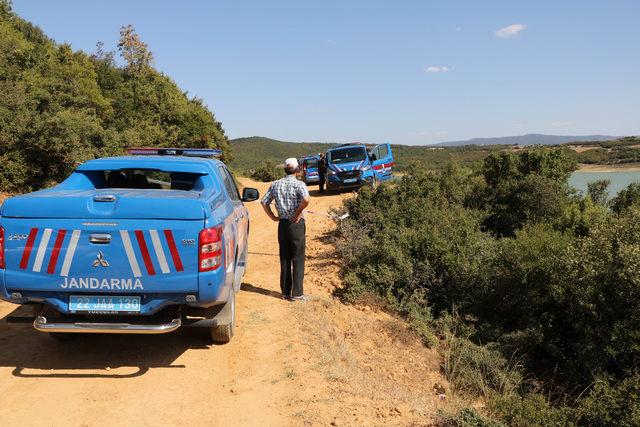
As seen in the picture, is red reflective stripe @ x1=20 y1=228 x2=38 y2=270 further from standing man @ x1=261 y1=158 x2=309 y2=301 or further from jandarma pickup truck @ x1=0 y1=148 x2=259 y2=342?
standing man @ x1=261 y1=158 x2=309 y2=301

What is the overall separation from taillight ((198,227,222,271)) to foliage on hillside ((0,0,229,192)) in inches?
512

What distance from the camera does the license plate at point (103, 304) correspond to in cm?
444

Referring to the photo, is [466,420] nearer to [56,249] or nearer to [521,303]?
[56,249]

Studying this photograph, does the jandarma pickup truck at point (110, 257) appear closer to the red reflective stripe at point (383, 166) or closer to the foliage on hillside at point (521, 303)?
the foliage on hillside at point (521, 303)

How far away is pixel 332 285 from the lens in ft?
28.1

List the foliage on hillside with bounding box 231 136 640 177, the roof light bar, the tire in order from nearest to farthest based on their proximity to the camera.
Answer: the tire, the roof light bar, the foliage on hillside with bounding box 231 136 640 177

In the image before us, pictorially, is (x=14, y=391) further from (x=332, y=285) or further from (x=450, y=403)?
(x=332, y=285)

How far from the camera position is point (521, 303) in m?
8.28

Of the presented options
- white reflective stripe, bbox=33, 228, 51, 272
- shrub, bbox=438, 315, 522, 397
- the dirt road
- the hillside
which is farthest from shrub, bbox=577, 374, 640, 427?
the hillside

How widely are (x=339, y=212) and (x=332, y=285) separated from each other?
4.97 m

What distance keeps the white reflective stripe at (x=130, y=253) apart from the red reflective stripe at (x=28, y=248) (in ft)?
2.47

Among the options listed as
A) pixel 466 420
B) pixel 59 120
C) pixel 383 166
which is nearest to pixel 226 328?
pixel 466 420

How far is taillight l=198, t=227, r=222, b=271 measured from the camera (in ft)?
14.4

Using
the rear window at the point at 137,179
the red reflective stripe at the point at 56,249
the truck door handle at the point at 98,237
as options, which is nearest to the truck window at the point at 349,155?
the rear window at the point at 137,179
